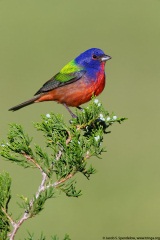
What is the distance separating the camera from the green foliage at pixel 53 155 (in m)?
3.45

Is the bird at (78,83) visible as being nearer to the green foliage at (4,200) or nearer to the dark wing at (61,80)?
the dark wing at (61,80)

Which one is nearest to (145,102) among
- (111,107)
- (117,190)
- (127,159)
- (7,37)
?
(111,107)

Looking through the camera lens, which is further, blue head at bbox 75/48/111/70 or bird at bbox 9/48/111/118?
blue head at bbox 75/48/111/70

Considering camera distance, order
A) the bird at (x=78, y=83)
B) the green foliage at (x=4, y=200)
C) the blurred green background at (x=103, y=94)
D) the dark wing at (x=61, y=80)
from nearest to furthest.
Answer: the green foliage at (x=4, y=200) < the bird at (x=78, y=83) < the dark wing at (x=61, y=80) < the blurred green background at (x=103, y=94)

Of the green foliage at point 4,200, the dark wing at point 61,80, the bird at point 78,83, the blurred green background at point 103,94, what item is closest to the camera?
the green foliage at point 4,200

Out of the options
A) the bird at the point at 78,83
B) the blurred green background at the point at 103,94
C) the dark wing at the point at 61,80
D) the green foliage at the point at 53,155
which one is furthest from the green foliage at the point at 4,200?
the blurred green background at the point at 103,94

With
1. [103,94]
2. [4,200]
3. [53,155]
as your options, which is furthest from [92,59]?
[103,94]

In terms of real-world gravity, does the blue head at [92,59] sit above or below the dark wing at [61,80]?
above

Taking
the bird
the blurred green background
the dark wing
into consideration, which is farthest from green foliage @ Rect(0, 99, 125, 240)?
the blurred green background

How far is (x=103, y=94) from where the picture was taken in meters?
14.9

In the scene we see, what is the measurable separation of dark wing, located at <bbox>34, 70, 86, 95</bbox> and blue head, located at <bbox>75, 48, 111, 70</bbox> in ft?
0.49

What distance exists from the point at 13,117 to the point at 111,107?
2.42m

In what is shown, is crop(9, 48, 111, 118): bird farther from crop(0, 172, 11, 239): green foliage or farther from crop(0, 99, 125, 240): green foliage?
crop(0, 172, 11, 239): green foliage

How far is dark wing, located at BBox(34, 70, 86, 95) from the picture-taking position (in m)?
7.01
